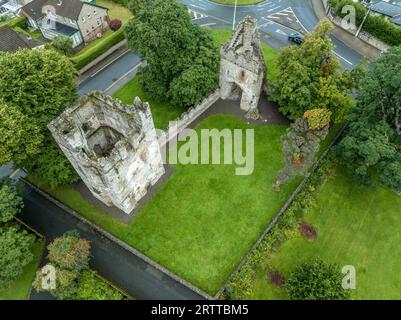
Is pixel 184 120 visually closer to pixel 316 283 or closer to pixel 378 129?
pixel 378 129

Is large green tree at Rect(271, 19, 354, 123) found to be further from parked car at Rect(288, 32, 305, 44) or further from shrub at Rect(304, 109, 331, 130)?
parked car at Rect(288, 32, 305, 44)

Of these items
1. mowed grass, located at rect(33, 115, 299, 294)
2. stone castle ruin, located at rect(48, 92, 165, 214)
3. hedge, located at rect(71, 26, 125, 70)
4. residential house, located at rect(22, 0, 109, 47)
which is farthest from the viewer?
residential house, located at rect(22, 0, 109, 47)

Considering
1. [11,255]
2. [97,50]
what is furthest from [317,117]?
[97,50]

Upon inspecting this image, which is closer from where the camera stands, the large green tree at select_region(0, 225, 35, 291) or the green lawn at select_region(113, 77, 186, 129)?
the large green tree at select_region(0, 225, 35, 291)

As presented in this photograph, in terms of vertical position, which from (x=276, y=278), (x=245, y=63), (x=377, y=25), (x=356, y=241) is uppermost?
(x=245, y=63)

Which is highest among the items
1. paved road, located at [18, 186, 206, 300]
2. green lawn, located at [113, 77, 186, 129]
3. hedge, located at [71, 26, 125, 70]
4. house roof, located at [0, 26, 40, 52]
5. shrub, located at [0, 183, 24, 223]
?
house roof, located at [0, 26, 40, 52]

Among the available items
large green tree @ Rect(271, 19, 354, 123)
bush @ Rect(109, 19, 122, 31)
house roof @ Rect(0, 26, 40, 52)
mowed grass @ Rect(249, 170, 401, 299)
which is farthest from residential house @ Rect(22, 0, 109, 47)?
mowed grass @ Rect(249, 170, 401, 299)

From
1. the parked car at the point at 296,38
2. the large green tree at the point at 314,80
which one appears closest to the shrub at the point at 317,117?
the large green tree at the point at 314,80
